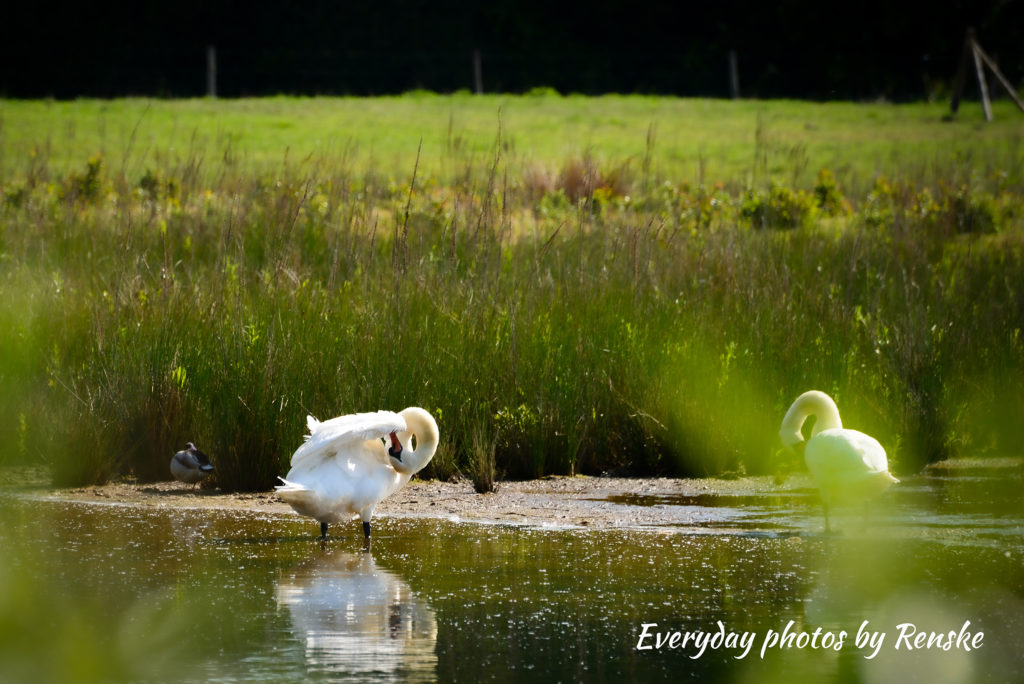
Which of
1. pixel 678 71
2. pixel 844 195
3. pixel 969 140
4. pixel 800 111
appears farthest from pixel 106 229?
pixel 678 71

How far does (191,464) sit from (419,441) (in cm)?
163

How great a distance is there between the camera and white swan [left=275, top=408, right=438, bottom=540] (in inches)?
250

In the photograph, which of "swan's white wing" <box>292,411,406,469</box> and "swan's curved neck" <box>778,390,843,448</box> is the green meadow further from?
"swan's white wing" <box>292,411,406,469</box>

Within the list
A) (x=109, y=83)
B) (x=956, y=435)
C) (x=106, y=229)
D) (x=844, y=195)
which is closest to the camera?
(x=956, y=435)

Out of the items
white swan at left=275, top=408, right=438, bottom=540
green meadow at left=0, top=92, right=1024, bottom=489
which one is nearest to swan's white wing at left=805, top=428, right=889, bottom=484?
green meadow at left=0, top=92, right=1024, bottom=489

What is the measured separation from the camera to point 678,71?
139ft

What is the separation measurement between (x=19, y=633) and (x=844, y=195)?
1569 centimetres

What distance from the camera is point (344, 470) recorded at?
6.40 m

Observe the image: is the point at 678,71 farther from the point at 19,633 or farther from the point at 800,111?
the point at 19,633

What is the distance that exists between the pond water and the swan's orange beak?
1.26 ft

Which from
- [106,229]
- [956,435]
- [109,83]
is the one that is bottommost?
[956,435]

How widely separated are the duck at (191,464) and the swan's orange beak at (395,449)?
147 cm

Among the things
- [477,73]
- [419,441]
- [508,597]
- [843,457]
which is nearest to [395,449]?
[419,441]

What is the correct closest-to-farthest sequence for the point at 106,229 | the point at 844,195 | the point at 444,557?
1. the point at 444,557
2. the point at 106,229
3. the point at 844,195
